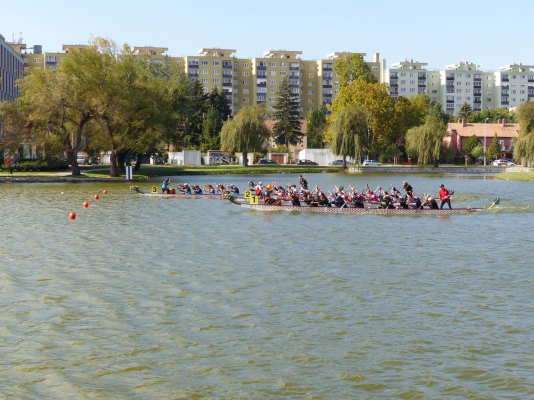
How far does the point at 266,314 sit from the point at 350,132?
7671cm

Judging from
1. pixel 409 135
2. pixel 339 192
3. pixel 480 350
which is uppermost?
pixel 409 135

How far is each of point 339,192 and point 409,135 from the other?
63969mm

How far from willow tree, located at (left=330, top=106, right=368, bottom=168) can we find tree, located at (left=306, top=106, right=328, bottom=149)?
1819 inches

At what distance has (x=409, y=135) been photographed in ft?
313

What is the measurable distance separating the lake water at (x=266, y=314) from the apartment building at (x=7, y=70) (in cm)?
7202

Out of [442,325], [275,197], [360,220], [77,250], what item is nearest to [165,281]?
[77,250]

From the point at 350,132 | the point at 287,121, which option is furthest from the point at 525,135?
the point at 287,121

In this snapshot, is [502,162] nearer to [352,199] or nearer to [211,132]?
[211,132]

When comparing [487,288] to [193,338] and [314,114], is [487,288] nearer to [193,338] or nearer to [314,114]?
[193,338]

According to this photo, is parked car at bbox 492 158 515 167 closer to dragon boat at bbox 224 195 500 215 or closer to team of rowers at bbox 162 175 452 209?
dragon boat at bbox 224 195 500 215

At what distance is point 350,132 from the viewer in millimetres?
88938

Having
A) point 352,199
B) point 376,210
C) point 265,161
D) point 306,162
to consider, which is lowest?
point 376,210

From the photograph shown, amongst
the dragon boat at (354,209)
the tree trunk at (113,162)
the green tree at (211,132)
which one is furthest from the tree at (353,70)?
the dragon boat at (354,209)

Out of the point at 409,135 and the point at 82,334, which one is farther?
the point at 409,135
